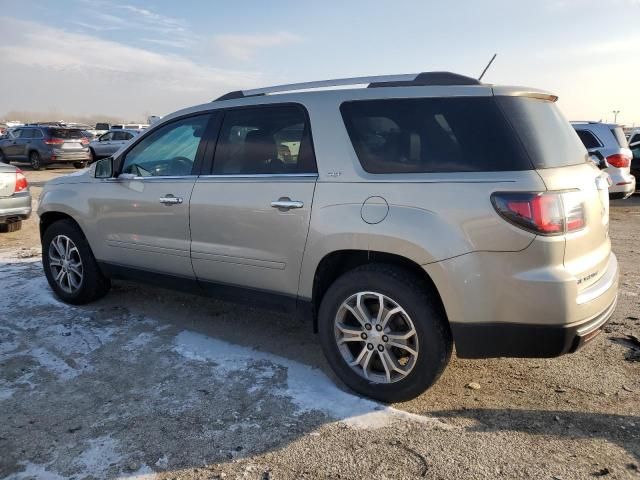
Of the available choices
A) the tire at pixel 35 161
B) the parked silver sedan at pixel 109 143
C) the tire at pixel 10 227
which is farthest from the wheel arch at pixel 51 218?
the parked silver sedan at pixel 109 143

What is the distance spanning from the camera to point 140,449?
2703mm

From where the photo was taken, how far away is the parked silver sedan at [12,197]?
7.93 meters

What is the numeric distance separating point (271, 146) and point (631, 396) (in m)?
2.77

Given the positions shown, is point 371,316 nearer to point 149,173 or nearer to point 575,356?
point 575,356

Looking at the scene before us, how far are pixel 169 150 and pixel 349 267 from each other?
6.34ft

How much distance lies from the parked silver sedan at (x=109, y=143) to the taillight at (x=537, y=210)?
806 inches

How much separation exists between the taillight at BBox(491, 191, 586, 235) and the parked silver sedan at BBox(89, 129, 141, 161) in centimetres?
2048

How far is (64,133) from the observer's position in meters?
18.8

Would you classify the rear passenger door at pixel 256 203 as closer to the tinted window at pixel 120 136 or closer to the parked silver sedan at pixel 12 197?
the parked silver sedan at pixel 12 197

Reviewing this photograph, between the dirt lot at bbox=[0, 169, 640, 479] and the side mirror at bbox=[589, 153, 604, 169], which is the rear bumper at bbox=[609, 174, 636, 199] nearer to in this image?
the side mirror at bbox=[589, 153, 604, 169]

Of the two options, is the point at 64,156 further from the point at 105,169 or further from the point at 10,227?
the point at 105,169

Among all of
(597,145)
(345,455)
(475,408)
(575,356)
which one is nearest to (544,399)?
(475,408)

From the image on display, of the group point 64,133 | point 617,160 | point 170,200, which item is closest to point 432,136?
point 170,200

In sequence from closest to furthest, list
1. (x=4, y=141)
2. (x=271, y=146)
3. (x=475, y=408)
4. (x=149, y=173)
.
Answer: (x=475, y=408), (x=271, y=146), (x=149, y=173), (x=4, y=141)
